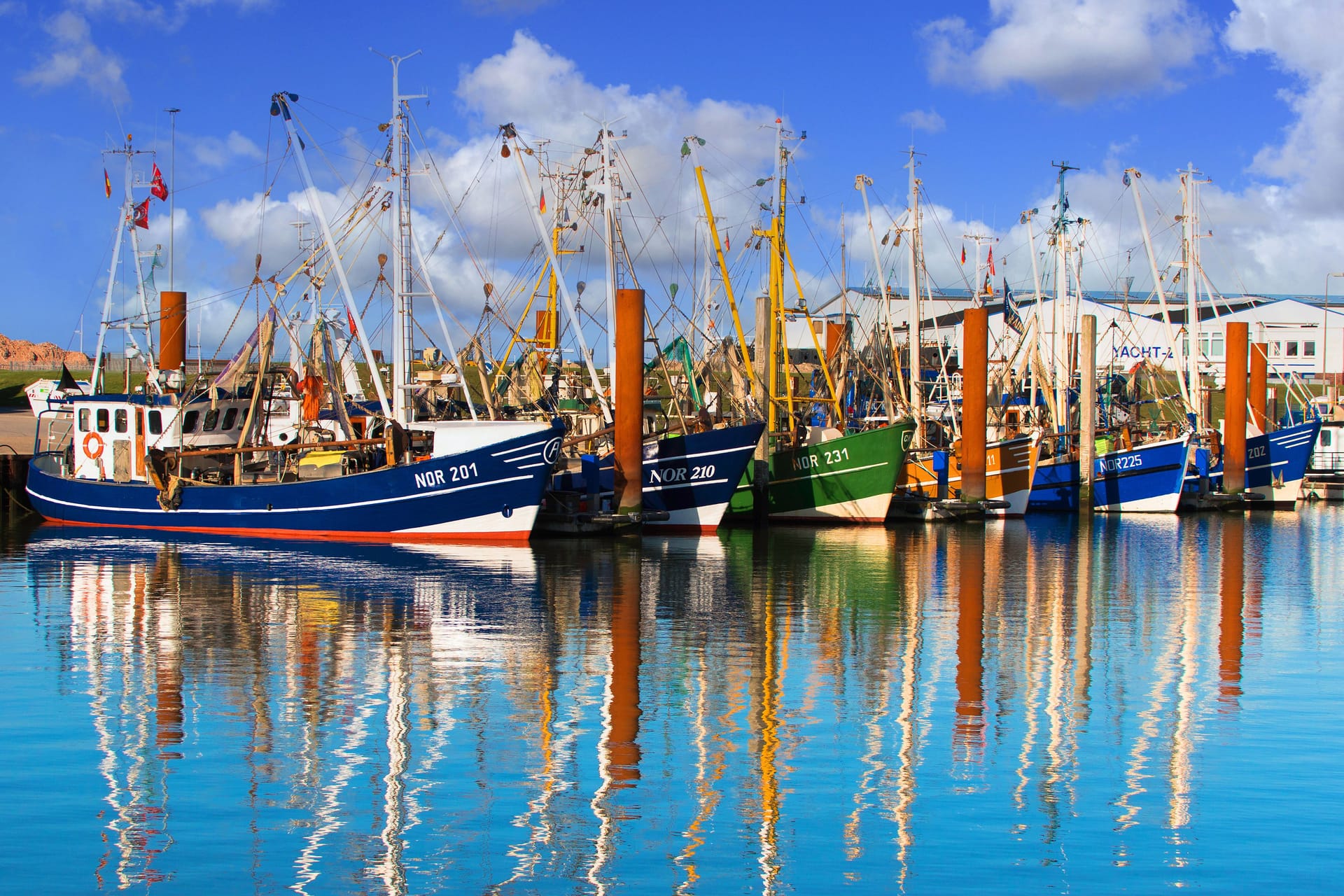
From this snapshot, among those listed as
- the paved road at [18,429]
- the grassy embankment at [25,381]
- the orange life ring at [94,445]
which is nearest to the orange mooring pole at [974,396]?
the orange life ring at [94,445]

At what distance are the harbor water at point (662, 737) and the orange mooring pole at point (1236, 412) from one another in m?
25.3

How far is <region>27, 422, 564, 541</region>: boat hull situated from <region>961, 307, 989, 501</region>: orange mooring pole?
1569 cm

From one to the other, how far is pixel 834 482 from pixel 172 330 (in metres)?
22.0

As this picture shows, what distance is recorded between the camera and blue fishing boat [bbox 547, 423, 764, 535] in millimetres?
35781

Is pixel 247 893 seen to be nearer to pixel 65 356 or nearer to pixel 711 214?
pixel 711 214

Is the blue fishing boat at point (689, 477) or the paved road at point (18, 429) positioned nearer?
the blue fishing boat at point (689, 477)

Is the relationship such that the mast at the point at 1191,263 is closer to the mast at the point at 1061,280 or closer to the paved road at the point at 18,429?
the mast at the point at 1061,280

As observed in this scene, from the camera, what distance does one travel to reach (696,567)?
27938mm

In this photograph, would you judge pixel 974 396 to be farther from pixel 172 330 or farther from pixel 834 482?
pixel 172 330

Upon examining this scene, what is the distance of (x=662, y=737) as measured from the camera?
1255 centimetres

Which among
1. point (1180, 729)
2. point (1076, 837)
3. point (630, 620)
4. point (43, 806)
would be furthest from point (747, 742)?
point (630, 620)

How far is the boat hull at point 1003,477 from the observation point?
45.0m

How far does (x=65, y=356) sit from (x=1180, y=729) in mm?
108412

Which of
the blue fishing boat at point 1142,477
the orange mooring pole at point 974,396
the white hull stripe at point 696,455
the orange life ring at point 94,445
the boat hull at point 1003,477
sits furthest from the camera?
the blue fishing boat at point 1142,477
